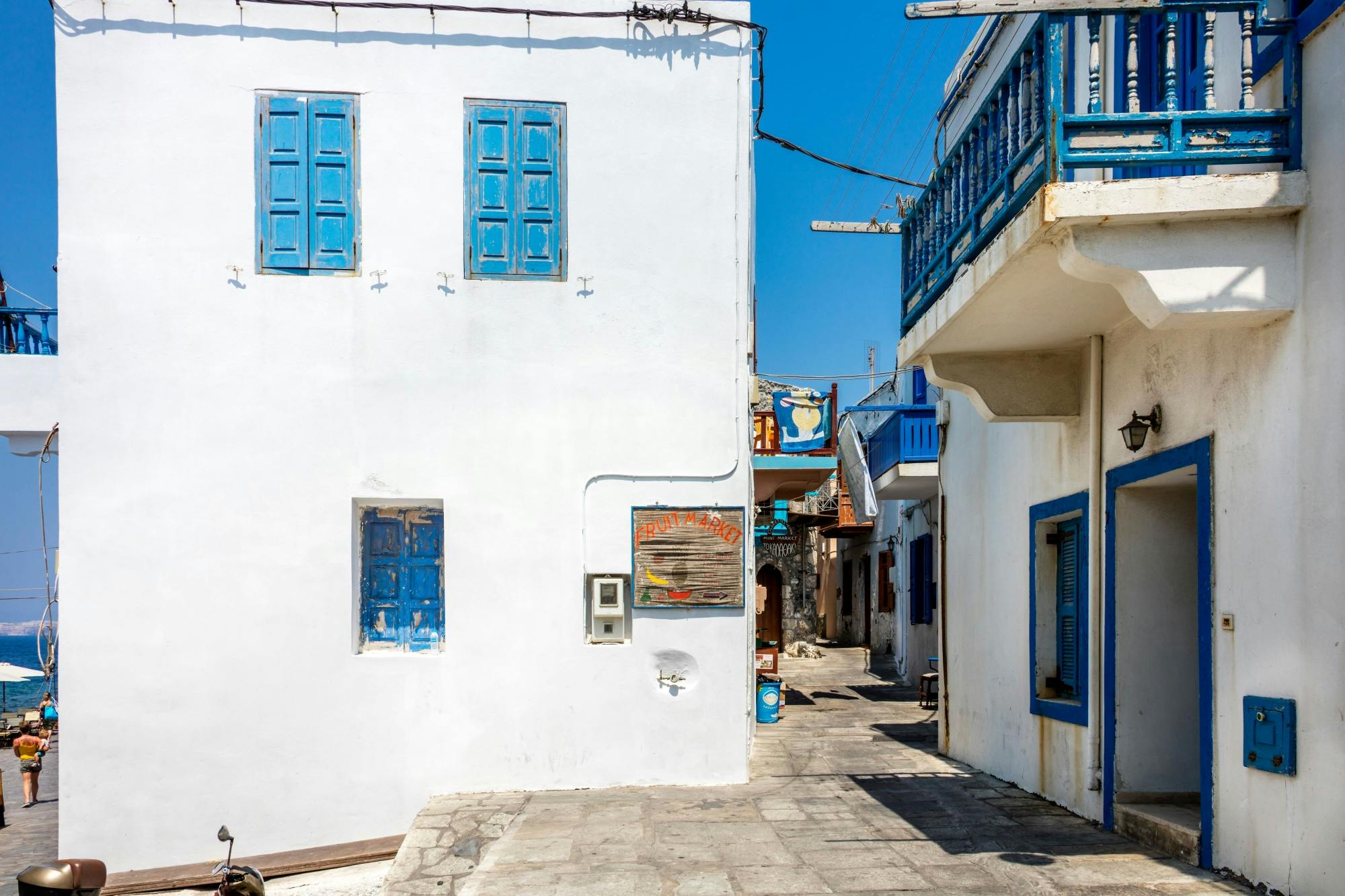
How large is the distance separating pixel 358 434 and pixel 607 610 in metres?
2.39

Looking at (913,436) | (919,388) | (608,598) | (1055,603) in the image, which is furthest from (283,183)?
(919,388)

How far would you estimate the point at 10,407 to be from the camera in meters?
11.7

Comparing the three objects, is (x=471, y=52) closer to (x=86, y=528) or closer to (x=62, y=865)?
(x=86, y=528)

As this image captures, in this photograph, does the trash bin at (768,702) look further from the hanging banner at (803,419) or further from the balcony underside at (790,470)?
the hanging banner at (803,419)

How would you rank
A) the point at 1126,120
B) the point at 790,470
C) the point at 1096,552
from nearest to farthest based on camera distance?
the point at 1126,120 < the point at 1096,552 < the point at 790,470

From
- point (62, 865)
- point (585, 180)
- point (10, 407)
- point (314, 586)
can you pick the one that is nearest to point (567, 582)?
point (314, 586)

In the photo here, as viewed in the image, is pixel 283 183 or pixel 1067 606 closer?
pixel 1067 606

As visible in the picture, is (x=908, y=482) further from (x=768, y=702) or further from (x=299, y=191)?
(x=299, y=191)

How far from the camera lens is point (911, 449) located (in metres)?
16.0

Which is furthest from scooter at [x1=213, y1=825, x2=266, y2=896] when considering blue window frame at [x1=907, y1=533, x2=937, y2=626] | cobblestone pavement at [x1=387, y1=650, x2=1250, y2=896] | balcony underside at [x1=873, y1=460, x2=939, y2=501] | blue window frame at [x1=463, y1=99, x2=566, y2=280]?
blue window frame at [x1=907, y1=533, x2=937, y2=626]

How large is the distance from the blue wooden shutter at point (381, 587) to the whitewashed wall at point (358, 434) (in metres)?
0.21

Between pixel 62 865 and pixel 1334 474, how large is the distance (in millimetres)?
6926

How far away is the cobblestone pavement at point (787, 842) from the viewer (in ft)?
18.8

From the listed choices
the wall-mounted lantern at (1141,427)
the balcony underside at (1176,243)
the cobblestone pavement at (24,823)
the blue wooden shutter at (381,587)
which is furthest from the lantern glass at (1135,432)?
the cobblestone pavement at (24,823)
